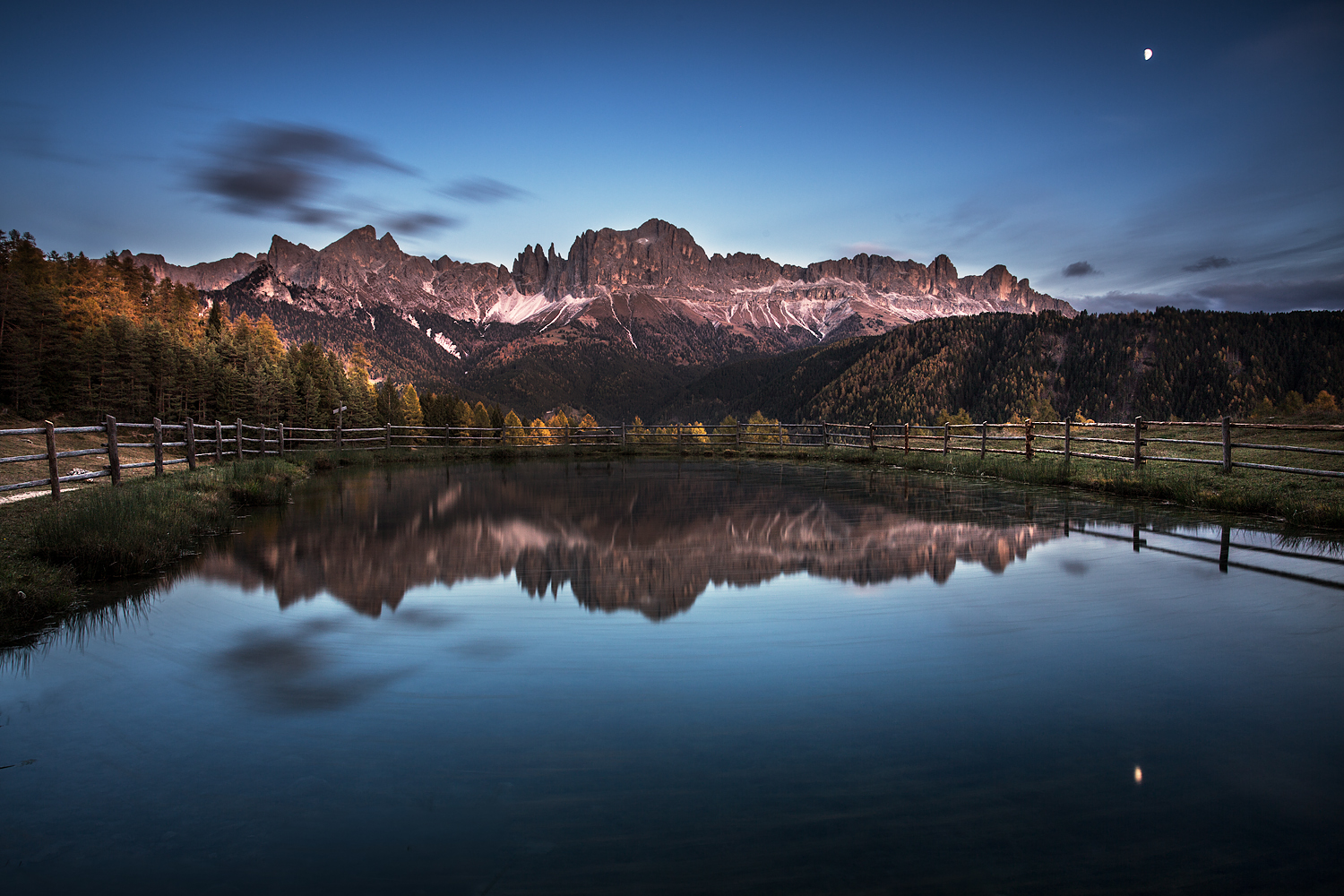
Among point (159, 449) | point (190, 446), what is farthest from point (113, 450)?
point (190, 446)

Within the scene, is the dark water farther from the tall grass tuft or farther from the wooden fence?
the wooden fence

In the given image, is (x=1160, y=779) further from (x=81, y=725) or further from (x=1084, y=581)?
(x=81, y=725)

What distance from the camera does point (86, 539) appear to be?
7.94 m

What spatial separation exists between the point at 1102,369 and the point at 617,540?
205 m

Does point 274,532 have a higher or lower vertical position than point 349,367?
lower

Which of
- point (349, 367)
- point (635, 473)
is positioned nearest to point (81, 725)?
point (635, 473)

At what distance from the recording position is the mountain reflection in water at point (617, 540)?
745 centimetres

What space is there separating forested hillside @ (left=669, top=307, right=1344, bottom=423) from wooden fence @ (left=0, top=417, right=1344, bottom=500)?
136 metres

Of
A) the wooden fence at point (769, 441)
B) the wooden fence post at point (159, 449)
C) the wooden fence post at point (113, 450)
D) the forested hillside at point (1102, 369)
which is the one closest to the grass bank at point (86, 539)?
the wooden fence post at point (113, 450)

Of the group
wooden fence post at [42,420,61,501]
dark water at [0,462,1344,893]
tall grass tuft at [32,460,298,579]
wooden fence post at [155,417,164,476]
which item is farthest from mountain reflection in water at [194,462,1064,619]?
wooden fence post at [155,417,164,476]

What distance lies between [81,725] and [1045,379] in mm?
203163

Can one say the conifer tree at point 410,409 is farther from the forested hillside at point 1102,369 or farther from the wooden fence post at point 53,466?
the forested hillside at point 1102,369

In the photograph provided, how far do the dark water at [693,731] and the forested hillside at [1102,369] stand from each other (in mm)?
161364

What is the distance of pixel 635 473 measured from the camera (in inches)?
890
